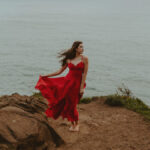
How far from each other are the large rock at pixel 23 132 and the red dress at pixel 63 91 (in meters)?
0.73

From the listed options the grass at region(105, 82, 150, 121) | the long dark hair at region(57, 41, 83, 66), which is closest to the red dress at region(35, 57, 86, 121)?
the long dark hair at region(57, 41, 83, 66)

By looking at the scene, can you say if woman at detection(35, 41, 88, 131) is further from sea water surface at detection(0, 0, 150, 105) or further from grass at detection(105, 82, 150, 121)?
sea water surface at detection(0, 0, 150, 105)

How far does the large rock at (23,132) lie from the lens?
6.08 meters

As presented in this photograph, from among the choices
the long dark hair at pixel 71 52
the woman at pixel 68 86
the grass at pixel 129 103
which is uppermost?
the long dark hair at pixel 71 52

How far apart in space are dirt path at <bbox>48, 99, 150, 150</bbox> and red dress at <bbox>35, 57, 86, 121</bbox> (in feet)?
2.12

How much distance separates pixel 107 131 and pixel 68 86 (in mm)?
1760

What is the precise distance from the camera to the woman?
298 inches

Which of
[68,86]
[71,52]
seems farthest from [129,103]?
[71,52]

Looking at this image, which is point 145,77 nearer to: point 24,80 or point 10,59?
point 24,80

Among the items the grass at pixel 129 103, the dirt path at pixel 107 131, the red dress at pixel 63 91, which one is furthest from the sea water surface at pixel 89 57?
the red dress at pixel 63 91

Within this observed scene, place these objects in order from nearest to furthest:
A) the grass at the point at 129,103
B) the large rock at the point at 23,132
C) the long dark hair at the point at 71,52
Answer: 1. the large rock at the point at 23,132
2. the long dark hair at the point at 71,52
3. the grass at the point at 129,103

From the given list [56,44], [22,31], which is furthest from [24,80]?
[22,31]

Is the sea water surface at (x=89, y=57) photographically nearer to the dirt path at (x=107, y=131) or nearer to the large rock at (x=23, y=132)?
the dirt path at (x=107, y=131)

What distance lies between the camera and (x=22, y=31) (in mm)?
53375
